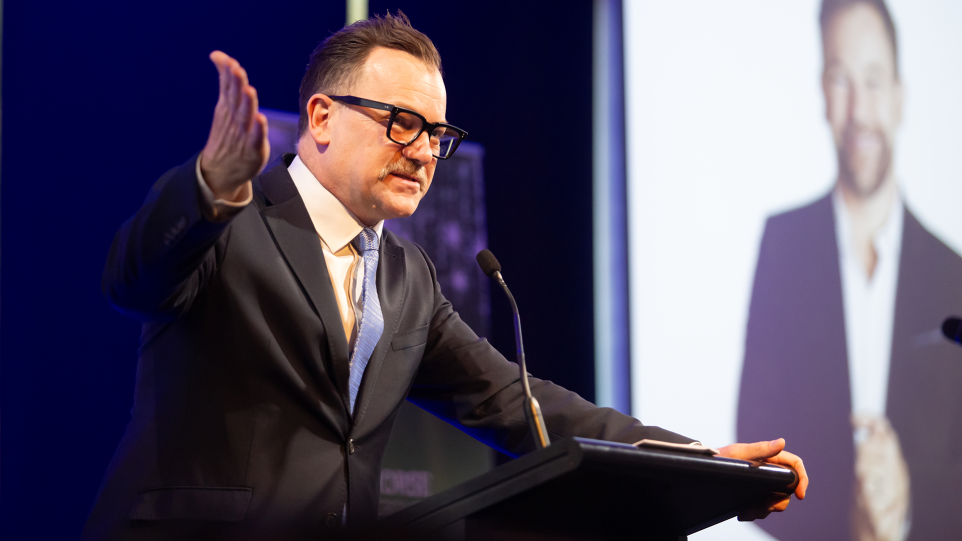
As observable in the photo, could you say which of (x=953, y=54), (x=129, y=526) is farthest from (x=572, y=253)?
(x=129, y=526)

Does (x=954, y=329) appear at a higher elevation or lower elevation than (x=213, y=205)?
lower

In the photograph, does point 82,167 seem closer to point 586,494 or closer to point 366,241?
point 366,241

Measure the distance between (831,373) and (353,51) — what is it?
2382mm

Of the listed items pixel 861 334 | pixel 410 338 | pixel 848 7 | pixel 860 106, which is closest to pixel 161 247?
pixel 410 338

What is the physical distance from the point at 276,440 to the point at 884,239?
2729 mm

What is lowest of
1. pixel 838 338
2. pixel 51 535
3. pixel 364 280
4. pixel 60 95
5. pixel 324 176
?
pixel 51 535

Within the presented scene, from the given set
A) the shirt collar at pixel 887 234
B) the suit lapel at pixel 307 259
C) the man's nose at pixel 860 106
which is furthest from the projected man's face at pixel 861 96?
the suit lapel at pixel 307 259

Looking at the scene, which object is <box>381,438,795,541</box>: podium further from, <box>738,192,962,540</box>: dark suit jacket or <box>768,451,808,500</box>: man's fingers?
<box>738,192,962,540</box>: dark suit jacket

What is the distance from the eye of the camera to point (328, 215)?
1.97 m

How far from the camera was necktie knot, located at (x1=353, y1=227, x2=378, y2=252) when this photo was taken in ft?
6.62

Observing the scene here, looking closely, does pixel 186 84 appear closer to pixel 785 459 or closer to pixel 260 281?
pixel 260 281

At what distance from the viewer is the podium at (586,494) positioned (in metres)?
1.17

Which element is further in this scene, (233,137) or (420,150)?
(420,150)

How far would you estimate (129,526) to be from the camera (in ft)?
5.05
